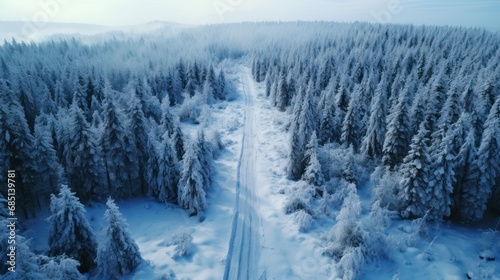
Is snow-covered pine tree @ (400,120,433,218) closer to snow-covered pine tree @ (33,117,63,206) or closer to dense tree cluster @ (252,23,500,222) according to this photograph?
dense tree cluster @ (252,23,500,222)

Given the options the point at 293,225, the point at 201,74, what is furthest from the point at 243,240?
the point at 201,74

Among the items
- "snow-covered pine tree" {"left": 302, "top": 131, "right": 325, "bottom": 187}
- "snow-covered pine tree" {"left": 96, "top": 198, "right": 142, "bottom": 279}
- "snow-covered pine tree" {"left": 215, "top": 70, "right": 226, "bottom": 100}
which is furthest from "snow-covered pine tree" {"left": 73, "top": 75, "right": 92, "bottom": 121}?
"snow-covered pine tree" {"left": 302, "top": 131, "right": 325, "bottom": 187}

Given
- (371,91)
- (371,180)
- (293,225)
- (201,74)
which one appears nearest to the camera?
(293,225)

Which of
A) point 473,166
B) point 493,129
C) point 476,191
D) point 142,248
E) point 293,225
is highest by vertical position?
point 493,129

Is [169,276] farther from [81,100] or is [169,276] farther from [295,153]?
[81,100]

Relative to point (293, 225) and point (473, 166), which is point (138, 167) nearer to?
point (293, 225)

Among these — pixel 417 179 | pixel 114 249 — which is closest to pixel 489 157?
pixel 417 179

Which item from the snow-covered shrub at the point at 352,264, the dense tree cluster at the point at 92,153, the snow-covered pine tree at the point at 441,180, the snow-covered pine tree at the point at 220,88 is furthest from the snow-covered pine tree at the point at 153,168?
the snow-covered pine tree at the point at 220,88
